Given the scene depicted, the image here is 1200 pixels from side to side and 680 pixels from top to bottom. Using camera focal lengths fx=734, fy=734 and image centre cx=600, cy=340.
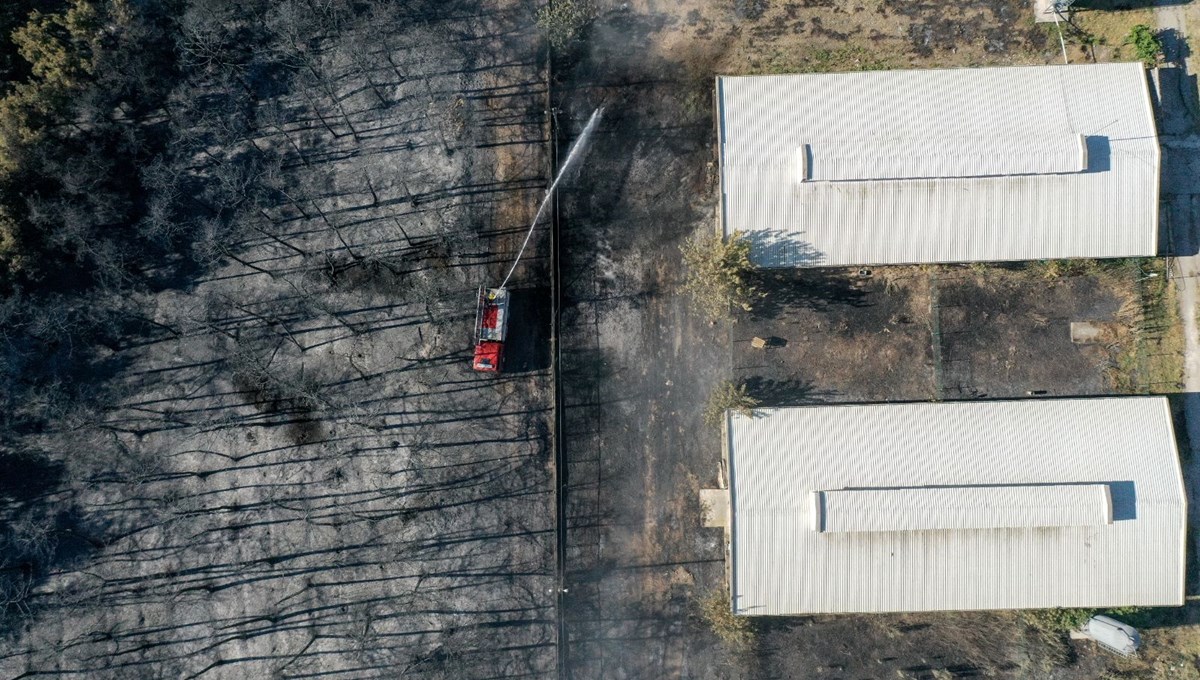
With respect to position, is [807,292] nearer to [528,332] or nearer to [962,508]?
[962,508]

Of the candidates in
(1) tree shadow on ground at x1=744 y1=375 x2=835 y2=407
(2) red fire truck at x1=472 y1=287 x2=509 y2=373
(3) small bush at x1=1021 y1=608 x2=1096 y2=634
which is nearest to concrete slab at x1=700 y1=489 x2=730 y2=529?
(1) tree shadow on ground at x1=744 y1=375 x2=835 y2=407

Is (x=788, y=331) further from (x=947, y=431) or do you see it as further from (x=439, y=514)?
(x=439, y=514)

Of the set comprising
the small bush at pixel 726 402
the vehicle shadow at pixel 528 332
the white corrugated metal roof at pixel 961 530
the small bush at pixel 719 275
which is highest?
the small bush at pixel 719 275

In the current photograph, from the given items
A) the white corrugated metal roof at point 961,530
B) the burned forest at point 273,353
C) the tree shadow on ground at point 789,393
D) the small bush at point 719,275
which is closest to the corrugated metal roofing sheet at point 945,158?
the small bush at point 719,275

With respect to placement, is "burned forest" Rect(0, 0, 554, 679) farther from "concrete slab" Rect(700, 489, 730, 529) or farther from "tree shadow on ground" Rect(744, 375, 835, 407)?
"tree shadow on ground" Rect(744, 375, 835, 407)

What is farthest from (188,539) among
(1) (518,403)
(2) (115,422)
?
(1) (518,403)

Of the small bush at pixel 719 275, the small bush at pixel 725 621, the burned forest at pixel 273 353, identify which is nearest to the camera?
the small bush at pixel 719 275

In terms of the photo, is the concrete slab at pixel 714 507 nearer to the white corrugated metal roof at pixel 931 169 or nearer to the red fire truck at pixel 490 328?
the white corrugated metal roof at pixel 931 169

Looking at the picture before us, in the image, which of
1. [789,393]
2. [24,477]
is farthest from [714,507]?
[24,477]

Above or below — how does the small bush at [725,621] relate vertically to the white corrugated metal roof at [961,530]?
below
